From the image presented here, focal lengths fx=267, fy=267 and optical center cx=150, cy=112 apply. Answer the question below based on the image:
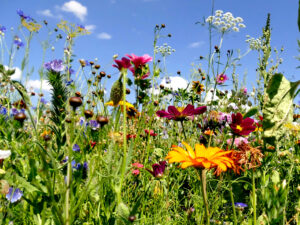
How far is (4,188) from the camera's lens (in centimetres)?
81

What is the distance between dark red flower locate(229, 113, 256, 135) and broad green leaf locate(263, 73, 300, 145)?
547 mm

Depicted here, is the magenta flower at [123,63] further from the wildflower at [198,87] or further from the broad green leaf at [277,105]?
the wildflower at [198,87]

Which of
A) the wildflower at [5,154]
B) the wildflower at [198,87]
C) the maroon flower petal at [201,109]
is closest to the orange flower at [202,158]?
the maroon flower petal at [201,109]

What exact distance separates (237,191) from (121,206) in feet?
3.90

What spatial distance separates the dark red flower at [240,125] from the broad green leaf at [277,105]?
547 millimetres

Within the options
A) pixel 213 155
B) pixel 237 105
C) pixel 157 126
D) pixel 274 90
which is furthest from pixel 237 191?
pixel 274 90

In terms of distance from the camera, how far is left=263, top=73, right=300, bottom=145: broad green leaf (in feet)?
1.70

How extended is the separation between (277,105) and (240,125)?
1.99ft

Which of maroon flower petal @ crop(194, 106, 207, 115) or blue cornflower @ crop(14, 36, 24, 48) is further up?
blue cornflower @ crop(14, 36, 24, 48)

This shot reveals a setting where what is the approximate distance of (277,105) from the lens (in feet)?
1.71

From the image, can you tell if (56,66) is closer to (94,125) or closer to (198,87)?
(94,125)

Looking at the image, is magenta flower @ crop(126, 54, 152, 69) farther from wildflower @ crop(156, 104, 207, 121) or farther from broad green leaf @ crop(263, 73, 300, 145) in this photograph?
broad green leaf @ crop(263, 73, 300, 145)

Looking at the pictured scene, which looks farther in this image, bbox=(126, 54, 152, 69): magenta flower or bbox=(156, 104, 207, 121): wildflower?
bbox=(156, 104, 207, 121): wildflower

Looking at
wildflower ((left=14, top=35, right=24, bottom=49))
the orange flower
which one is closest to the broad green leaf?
the orange flower
